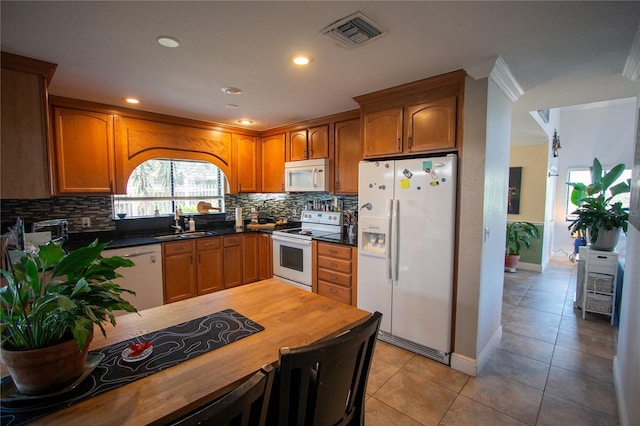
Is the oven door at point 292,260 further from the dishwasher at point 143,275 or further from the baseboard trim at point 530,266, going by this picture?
the baseboard trim at point 530,266

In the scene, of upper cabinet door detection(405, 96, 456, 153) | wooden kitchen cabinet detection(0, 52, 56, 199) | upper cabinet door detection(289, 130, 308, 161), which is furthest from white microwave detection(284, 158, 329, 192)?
wooden kitchen cabinet detection(0, 52, 56, 199)

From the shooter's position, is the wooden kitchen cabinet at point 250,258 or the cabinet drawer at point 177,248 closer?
the cabinet drawer at point 177,248

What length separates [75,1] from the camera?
145cm

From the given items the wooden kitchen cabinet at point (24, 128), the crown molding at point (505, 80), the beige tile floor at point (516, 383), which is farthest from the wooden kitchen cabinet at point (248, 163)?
the crown molding at point (505, 80)

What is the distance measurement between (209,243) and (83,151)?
1586 millimetres

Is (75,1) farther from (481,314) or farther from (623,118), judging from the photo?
(623,118)

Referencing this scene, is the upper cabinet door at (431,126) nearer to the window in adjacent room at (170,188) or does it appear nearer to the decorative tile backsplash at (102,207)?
the decorative tile backsplash at (102,207)

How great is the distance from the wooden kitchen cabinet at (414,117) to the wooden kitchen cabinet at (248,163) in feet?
6.71

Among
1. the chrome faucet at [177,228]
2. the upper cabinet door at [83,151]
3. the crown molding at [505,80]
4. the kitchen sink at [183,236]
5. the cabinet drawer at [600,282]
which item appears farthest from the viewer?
the chrome faucet at [177,228]

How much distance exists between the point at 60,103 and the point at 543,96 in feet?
15.0

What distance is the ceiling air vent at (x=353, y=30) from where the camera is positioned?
1.59m

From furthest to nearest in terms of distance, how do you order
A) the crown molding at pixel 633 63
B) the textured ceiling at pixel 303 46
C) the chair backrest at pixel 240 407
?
1. the crown molding at pixel 633 63
2. the textured ceiling at pixel 303 46
3. the chair backrest at pixel 240 407

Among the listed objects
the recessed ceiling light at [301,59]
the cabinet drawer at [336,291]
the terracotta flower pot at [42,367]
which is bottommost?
the cabinet drawer at [336,291]

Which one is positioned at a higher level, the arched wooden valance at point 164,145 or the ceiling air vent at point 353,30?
the ceiling air vent at point 353,30
